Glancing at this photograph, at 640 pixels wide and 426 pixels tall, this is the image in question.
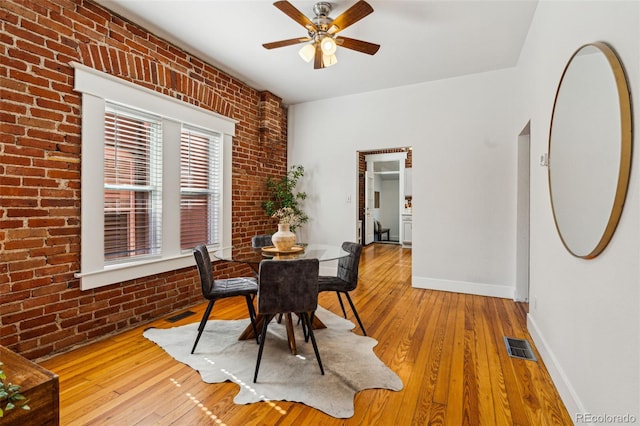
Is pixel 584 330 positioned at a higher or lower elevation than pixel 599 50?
lower

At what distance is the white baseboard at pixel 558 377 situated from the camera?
5.45ft

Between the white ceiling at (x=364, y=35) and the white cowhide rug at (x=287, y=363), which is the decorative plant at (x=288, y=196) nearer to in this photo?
the white ceiling at (x=364, y=35)

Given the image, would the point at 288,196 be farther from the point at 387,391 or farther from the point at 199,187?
the point at 387,391

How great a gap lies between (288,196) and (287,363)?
3.11 m

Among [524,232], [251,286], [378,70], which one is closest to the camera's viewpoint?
[251,286]

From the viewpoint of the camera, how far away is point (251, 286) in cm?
268

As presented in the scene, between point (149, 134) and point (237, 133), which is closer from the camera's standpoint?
point (149, 134)

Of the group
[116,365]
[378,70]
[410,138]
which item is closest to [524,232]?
Answer: [410,138]

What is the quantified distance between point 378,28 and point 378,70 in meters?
0.98

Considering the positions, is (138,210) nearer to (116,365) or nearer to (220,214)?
(220,214)

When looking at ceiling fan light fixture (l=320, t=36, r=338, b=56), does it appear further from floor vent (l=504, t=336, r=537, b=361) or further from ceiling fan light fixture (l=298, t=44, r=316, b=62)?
floor vent (l=504, t=336, r=537, b=361)

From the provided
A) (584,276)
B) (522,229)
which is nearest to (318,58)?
(584,276)

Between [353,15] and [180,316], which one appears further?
[180,316]

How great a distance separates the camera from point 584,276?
1.60m
